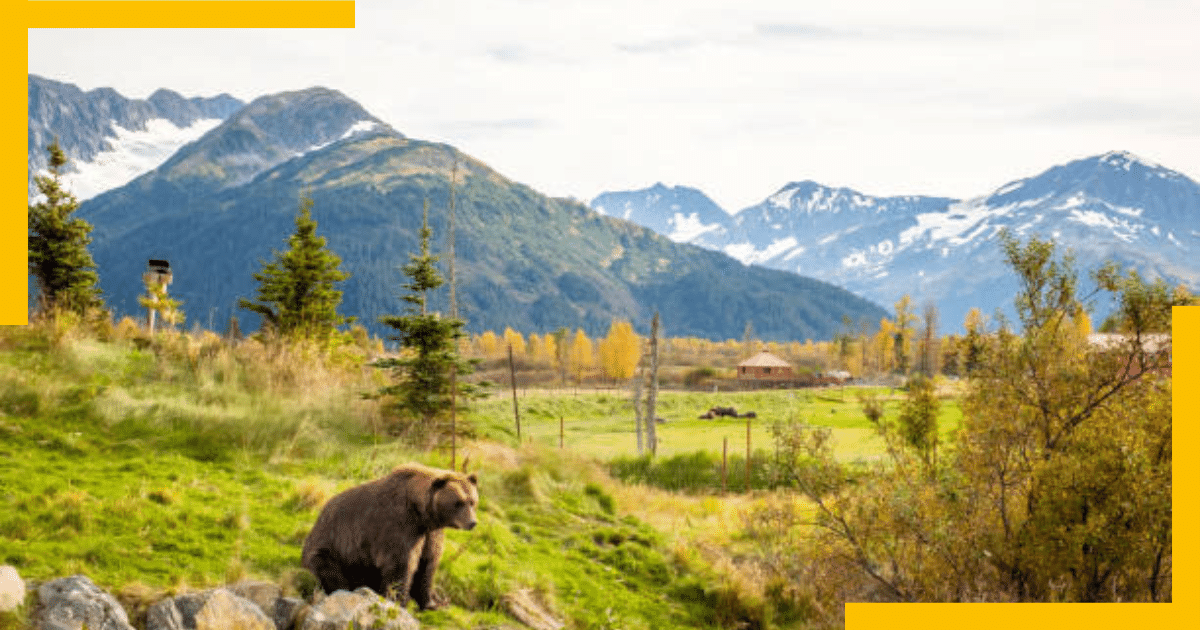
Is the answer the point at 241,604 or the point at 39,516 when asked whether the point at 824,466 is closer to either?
the point at 241,604

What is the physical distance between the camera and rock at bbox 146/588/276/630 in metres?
8.29

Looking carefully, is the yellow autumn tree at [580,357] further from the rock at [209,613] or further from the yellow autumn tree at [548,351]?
the rock at [209,613]

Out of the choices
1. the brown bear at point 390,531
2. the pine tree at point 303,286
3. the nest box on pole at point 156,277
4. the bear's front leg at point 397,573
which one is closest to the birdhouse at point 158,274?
the nest box on pole at point 156,277

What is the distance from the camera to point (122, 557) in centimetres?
971

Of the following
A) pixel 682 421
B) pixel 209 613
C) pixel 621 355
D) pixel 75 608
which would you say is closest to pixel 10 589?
pixel 75 608

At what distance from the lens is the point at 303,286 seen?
27016 millimetres

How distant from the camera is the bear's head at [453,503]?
970 cm

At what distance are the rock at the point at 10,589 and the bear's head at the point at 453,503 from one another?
12.5 ft

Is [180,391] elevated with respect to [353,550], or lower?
A: elevated

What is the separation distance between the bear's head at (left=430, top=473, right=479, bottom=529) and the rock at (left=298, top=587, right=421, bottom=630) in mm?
1020

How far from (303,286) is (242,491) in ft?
50.3

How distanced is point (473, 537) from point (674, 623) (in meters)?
3.26

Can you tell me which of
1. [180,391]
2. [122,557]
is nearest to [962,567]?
[122,557]

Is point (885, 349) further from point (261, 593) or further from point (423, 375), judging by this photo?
point (261, 593)
